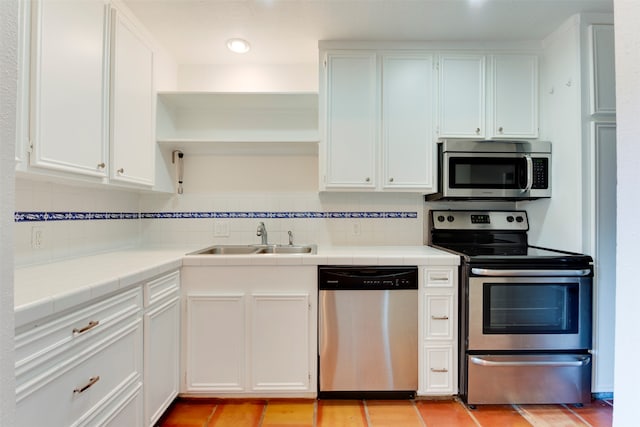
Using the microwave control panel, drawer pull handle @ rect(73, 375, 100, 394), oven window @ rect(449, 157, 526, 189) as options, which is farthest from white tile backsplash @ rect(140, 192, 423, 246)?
drawer pull handle @ rect(73, 375, 100, 394)

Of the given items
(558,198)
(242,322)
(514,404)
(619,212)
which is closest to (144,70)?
(242,322)

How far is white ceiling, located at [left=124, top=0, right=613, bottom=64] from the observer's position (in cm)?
183

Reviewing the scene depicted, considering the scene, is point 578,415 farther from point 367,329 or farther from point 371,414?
point 367,329

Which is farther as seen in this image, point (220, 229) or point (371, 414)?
point (220, 229)

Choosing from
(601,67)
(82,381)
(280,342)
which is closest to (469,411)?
(280,342)

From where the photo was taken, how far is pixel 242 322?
1.83 m

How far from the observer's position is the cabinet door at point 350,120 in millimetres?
2205

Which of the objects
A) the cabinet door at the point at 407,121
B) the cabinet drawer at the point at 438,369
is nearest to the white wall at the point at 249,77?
the cabinet door at the point at 407,121

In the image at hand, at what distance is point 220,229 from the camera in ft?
8.13

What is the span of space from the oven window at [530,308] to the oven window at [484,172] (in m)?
0.73

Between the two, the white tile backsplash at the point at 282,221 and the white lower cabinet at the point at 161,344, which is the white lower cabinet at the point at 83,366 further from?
the white tile backsplash at the point at 282,221

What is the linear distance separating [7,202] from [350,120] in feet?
6.54

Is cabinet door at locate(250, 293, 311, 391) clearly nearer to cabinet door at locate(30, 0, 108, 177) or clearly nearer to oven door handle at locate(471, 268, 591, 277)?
oven door handle at locate(471, 268, 591, 277)

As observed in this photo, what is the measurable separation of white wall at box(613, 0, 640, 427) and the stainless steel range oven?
1.29 m
